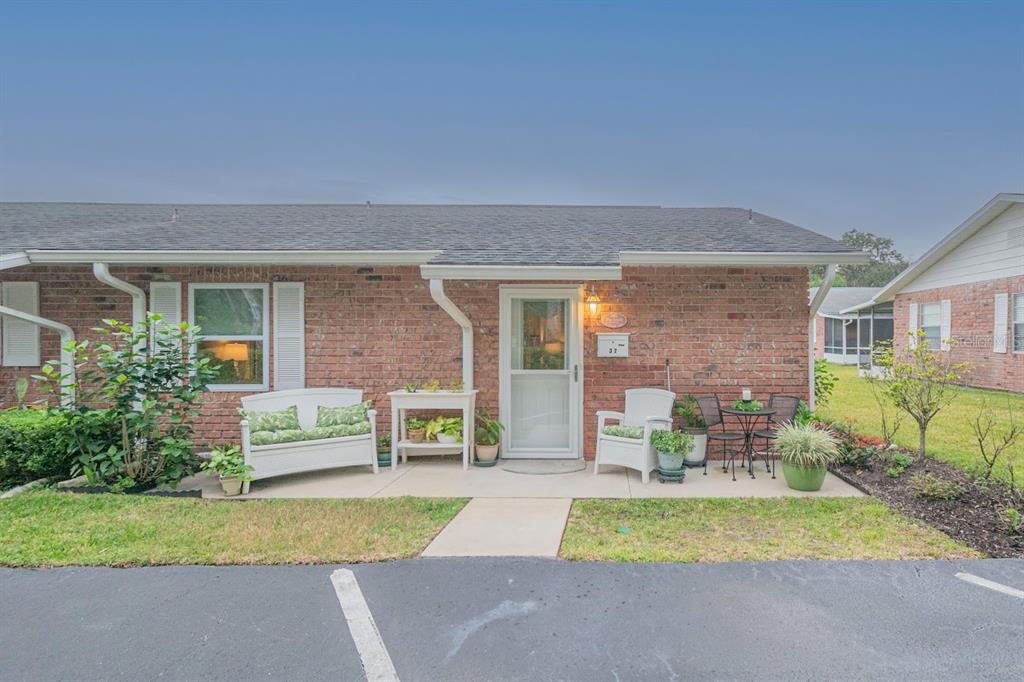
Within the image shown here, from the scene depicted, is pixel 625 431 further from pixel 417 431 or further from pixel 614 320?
pixel 417 431

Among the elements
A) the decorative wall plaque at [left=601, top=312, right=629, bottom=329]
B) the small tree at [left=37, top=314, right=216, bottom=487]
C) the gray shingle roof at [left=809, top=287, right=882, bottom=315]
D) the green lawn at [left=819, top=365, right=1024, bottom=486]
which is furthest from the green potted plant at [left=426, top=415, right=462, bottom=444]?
the gray shingle roof at [left=809, top=287, right=882, bottom=315]

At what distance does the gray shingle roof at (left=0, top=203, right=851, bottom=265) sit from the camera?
6.22 m

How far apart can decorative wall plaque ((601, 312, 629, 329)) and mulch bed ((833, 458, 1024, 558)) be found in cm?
290

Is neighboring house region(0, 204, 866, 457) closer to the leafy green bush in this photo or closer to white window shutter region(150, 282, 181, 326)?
white window shutter region(150, 282, 181, 326)

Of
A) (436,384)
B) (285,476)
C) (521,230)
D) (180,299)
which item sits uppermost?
(521,230)

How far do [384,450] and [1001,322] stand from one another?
14.3 meters

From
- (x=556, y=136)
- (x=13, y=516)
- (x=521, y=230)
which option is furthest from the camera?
(x=556, y=136)

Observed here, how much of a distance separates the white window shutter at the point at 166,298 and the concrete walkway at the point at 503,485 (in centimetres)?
221

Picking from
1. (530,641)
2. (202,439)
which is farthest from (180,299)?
(530,641)

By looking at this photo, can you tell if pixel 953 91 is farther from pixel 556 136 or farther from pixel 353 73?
pixel 353 73

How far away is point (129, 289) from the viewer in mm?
6453

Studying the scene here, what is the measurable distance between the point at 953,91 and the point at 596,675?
19072mm

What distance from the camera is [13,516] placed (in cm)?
432

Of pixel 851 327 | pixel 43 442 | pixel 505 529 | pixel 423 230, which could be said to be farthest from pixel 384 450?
pixel 851 327
